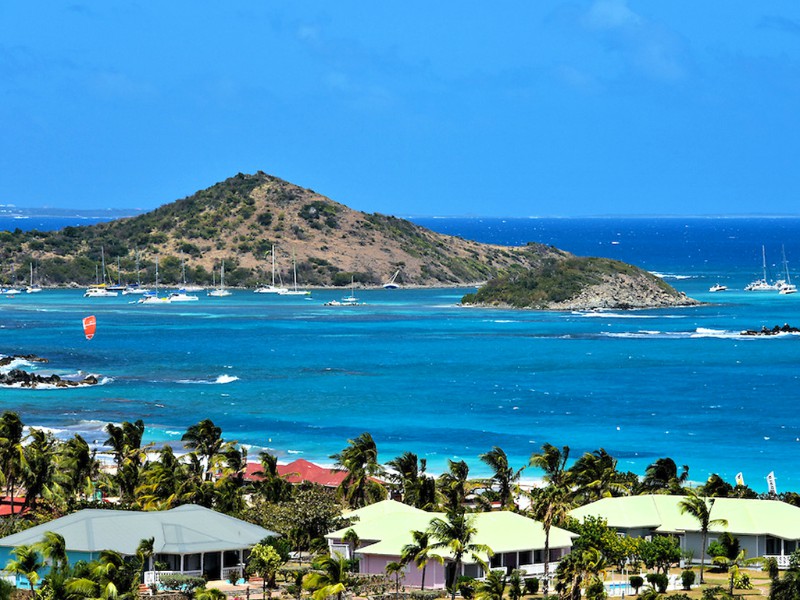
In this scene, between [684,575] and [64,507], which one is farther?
[64,507]

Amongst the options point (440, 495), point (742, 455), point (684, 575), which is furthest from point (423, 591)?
point (742, 455)

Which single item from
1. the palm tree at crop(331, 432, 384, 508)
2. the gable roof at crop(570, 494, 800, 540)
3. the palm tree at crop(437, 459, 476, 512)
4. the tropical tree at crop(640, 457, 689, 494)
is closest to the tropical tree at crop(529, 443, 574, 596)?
the gable roof at crop(570, 494, 800, 540)

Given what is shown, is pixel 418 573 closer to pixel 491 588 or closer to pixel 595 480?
pixel 491 588

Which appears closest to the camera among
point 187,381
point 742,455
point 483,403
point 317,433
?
point 742,455

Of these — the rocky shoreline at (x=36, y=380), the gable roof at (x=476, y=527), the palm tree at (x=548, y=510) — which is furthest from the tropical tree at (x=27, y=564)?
the rocky shoreline at (x=36, y=380)

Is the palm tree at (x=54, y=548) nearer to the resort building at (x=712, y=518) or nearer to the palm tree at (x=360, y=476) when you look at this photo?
the palm tree at (x=360, y=476)

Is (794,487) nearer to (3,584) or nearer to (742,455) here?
(742,455)

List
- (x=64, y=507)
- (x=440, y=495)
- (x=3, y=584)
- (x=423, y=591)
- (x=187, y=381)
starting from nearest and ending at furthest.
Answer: (x=3, y=584) < (x=423, y=591) < (x=64, y=507) < (x=440, y=495) < (x=187, y=381)
